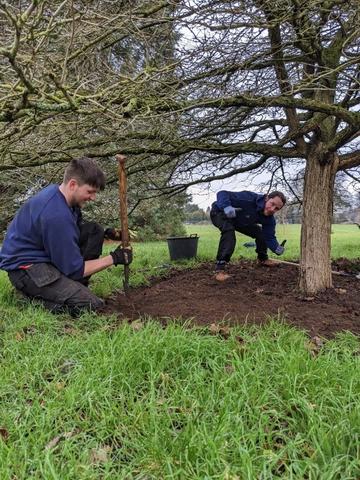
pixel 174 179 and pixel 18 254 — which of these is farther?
pixel 174 179

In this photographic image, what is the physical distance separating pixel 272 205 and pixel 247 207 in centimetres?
46

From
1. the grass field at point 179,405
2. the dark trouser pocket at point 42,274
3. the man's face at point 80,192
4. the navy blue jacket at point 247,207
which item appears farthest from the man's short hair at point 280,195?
the dark trouser pocket at point 42,274

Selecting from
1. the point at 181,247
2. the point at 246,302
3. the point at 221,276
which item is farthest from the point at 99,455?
the point at 181,247

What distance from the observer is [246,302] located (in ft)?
12.7

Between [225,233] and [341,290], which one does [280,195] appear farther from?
[341,290]

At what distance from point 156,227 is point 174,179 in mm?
12405

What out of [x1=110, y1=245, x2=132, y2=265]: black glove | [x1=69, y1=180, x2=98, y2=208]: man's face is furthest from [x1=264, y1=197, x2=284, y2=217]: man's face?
[x1=69, y1=180, x2=98, y2=208]: man's face

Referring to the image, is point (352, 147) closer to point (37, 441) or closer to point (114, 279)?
point (114, 279)

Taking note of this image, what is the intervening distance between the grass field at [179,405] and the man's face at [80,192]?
1.28 metres

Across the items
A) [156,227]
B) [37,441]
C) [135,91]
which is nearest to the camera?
[37,441]

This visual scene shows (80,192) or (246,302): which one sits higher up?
(80,192)

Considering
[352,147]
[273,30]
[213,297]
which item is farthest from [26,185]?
[352,147]

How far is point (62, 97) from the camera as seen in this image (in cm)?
279

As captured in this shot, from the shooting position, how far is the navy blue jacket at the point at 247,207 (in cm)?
577
